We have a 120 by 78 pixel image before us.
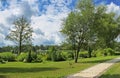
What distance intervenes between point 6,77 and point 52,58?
30530mm

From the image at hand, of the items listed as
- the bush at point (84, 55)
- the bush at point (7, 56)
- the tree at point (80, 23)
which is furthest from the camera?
the bush at point (84, 55)

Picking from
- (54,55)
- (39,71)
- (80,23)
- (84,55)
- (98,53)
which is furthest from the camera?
(98,53)

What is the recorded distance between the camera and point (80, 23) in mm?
45656

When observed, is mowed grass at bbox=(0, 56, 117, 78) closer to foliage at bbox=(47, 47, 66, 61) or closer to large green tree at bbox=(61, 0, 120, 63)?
large green tree at bbox=(61, 0, 120, 63)

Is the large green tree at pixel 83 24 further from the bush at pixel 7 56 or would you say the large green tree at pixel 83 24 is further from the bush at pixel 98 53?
the bush at pixel 98 53

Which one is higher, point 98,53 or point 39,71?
point 98,53

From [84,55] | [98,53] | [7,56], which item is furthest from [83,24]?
[98,53]

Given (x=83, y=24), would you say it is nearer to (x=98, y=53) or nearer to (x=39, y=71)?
(x=39, y=71)

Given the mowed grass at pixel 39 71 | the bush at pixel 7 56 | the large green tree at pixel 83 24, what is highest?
the large green tree at pixel 83 24

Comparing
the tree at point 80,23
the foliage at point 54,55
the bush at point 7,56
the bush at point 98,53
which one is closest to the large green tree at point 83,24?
the tree at point 80,23

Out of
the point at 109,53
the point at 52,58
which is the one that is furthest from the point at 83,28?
the point at 109,53

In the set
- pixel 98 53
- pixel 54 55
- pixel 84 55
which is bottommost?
pixel 84 55

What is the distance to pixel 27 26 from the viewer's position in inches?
2977

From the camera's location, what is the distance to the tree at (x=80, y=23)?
149 ft
